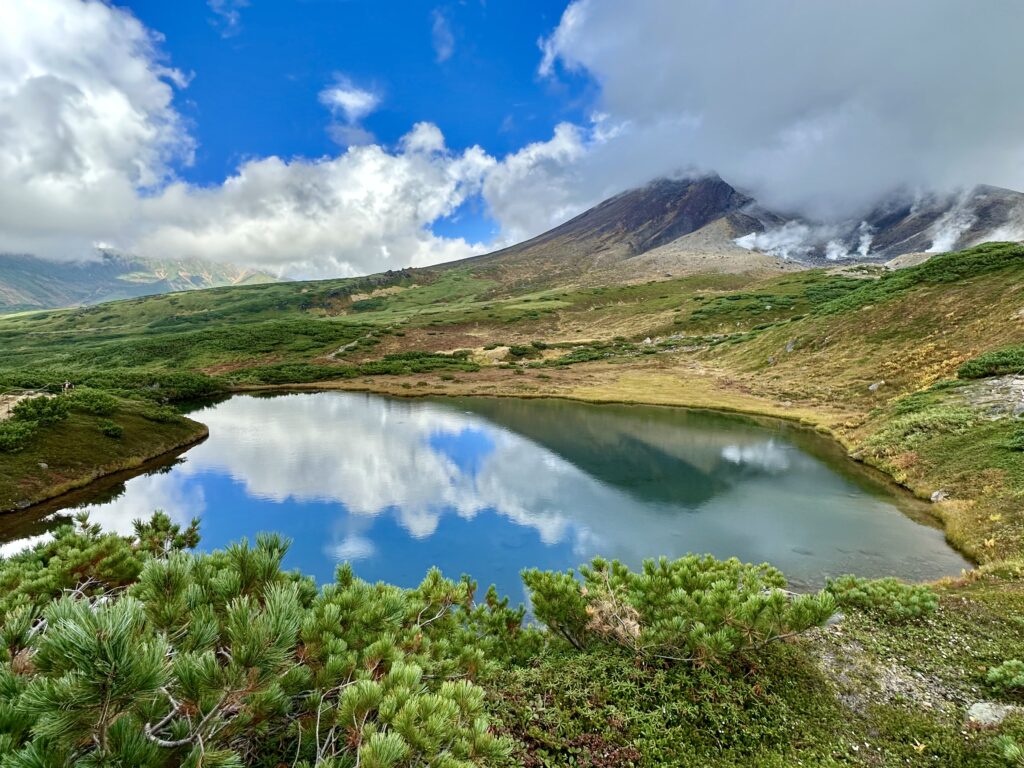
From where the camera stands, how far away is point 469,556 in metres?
19.0

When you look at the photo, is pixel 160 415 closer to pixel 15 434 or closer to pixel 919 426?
pixel 15 434

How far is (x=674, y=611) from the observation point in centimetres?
743

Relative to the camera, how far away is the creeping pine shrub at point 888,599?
32.0 ft

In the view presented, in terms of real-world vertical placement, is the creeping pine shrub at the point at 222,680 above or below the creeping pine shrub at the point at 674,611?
above

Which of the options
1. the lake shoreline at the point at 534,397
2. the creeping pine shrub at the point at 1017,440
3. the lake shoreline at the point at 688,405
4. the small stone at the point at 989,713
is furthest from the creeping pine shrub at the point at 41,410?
the creeping pine shrub at the point at 1017,440

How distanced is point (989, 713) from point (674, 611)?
4824mm

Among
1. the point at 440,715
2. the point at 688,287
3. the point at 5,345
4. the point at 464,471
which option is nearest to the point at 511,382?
the point at 464,471

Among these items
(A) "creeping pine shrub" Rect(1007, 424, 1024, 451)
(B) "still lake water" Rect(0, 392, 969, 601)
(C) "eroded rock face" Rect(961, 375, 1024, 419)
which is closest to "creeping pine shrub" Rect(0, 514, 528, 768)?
(B) "still lake water" Rect(0, 392, 969, 601)

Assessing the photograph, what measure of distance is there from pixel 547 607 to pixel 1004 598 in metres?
11.2

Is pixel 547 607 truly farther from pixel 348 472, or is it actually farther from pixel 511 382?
pixel 511 382

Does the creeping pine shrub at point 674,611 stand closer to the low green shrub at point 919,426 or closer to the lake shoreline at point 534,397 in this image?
the lake shoreline at point 534,397

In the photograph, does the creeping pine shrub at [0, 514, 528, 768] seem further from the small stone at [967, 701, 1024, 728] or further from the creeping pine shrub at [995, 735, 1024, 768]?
the small stone at [967, 701, 1024, 728]

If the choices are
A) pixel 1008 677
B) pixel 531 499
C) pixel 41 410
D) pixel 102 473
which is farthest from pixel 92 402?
pixel 1008 677

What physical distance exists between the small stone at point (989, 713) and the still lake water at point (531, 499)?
979cm
